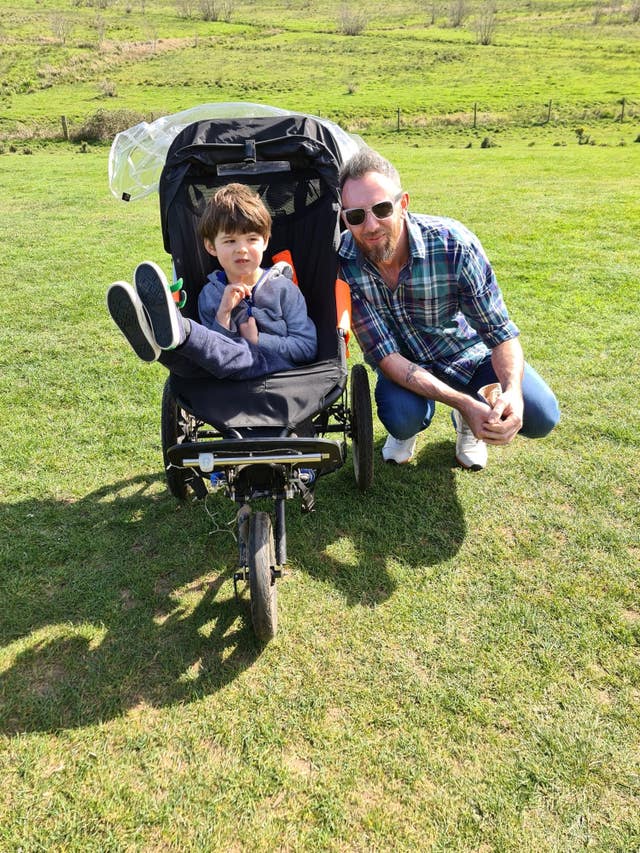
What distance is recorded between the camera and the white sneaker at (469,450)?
11.2ft

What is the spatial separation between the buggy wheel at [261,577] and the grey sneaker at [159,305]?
75 centimetres

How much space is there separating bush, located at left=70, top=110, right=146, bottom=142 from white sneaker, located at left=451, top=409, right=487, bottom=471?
2156 cm

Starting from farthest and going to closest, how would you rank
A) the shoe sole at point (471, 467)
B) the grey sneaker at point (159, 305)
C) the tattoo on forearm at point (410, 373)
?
the shoe sole at point (471, 467)
the tattoo on forearm at point (410, 373)
the grey sneaker at point (159, 305)

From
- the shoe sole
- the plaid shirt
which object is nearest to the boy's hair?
the plaid shirt

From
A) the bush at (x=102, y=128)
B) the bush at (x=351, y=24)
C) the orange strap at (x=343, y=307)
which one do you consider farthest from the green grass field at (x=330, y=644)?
the bush at (x=351, y=24)

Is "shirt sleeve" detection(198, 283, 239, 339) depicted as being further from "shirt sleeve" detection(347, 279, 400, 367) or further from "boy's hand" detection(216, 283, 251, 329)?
"shirt sleeve" detection(347, 279, 400, 367)

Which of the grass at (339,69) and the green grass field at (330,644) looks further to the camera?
the grass at (339,69)

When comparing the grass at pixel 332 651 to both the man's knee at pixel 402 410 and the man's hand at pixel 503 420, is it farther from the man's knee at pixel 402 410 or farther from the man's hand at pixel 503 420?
the man's hand at pixel 503 420

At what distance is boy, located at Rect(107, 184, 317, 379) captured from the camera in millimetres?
2301

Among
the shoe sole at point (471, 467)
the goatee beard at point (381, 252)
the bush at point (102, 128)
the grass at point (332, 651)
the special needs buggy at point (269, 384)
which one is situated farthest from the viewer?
the bush at point (102, 128)

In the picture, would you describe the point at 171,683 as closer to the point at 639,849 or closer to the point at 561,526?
the point at 639,849

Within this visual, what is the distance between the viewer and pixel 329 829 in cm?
183

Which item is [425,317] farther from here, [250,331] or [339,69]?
[339,69]

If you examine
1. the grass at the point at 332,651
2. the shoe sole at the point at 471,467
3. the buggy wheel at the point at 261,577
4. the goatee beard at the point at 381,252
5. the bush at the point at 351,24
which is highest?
the bush at the point at 351,24
